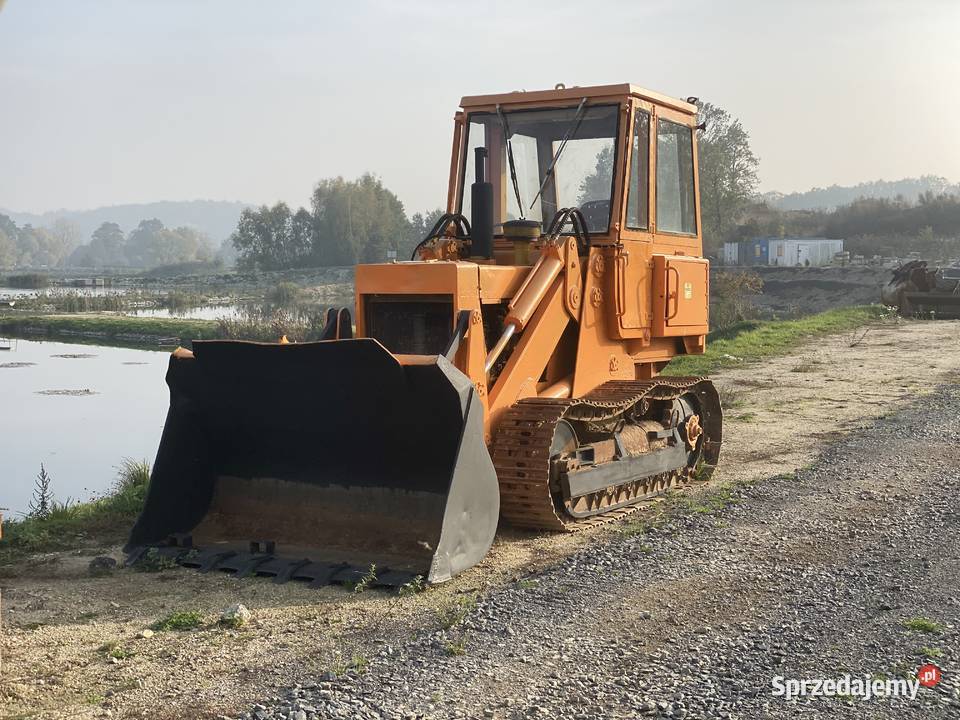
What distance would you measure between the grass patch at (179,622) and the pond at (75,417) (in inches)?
186

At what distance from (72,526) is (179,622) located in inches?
109

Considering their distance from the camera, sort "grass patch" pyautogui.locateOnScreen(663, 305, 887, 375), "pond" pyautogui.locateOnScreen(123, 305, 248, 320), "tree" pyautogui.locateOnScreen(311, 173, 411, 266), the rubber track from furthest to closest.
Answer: "tree" pyautogui.locateOnScreen(311, 173, 411, 266) < "pond" pyautogui.locateOnScreen(123, 305, 248, 320) < "grass patch" pyautogui.locateOnScreen(663, 305, 887, 375) < the rubber track

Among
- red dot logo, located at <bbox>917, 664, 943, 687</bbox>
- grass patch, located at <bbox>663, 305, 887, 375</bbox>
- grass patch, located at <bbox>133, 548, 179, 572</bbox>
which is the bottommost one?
red dot logo, located at <bbox>917, 664, 943, 687</bbox>

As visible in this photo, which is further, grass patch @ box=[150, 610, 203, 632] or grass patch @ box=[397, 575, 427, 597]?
grass patch @ box=[397, 575, 427, 597]

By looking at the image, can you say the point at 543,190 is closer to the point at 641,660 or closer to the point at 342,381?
the point at 342,381

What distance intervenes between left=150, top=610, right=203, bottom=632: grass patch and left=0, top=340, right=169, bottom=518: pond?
472cm

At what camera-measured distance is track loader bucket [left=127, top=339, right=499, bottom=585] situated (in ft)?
20.9

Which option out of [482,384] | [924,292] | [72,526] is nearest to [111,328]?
[924,292]

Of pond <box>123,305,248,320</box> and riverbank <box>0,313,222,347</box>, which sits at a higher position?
pond <box>123,305,248,320</box>

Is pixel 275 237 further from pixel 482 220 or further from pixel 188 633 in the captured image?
pixel 188 633

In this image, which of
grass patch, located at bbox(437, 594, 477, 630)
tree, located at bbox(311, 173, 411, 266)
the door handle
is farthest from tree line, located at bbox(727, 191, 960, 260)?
grass patch, located at bbox(437, 594, 477, 630)

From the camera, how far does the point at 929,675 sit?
468 cm

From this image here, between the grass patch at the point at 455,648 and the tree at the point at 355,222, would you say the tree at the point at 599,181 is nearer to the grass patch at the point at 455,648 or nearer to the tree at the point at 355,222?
the grass patch at the point at 455,648

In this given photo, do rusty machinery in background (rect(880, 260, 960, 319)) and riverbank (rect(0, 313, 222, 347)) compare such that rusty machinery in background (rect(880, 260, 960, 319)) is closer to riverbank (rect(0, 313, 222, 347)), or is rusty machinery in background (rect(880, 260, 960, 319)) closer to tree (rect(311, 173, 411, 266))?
riverbank (rect(0, 313, 222, 347))
